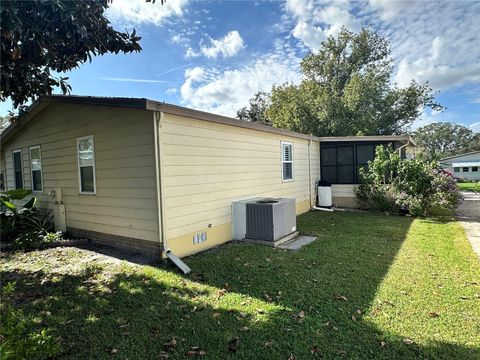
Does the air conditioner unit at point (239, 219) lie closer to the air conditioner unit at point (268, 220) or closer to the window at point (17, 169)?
the air conditioner unit at point (268, 220)

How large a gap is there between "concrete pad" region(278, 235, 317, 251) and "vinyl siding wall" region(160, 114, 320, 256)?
1.40 meters

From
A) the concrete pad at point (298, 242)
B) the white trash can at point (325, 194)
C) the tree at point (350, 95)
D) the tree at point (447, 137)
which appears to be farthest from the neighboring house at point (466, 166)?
the concrete pad at point (298, 242)

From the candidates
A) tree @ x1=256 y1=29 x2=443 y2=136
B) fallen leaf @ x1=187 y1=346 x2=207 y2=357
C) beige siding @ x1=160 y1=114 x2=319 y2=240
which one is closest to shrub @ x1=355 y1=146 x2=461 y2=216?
beige siding @ x1=160 y1=114 x2=319 y2=240

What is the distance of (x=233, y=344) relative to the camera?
9.00 feet

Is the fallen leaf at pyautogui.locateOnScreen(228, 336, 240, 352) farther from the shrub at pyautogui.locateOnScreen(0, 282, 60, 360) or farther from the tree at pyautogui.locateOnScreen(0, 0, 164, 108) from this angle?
the tree at pyautogui.locateOnScreen(0, 0, 164, 108)

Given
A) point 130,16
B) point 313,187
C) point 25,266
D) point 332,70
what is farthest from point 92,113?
point 332,70

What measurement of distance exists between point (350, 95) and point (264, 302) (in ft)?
66.4

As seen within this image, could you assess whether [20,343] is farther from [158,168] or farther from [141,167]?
[141,167]

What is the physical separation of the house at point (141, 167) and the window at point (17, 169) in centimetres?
3

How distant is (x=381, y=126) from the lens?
21266 mm

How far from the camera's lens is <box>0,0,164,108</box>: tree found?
11.0 ft

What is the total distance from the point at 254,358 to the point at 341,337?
925 mm

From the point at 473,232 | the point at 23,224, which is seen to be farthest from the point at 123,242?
the point at 473,232

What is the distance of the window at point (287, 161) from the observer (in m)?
9.43
